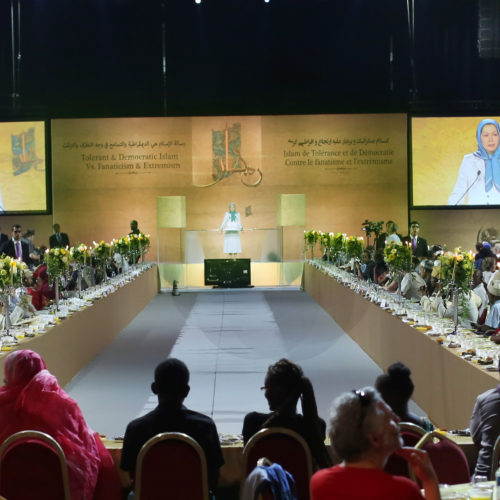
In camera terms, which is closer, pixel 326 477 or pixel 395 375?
pixel 326 477

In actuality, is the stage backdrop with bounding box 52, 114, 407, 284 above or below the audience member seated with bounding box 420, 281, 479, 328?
above

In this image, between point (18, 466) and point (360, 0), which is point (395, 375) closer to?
point (18, 466)

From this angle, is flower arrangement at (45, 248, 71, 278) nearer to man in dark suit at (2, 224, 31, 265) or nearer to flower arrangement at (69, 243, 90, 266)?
flower arrangement at (69, 243, 90, 266)

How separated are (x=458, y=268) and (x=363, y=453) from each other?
15.3ft

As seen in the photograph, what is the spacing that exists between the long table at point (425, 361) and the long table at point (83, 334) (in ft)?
9.45

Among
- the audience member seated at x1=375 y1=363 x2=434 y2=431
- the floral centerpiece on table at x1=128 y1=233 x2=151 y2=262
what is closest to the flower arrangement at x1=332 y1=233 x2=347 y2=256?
the floral centerpiece on table at x1=128 y1=233 x2=151 y2=262

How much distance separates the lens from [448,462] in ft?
10.1

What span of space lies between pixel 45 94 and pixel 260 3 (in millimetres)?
5282

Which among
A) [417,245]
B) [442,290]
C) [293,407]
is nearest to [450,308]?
[442,290]

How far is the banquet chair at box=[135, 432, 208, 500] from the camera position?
303 cm

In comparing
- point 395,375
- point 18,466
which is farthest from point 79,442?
point 395,375

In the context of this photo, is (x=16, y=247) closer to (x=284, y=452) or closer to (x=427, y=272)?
(x=427, y=272)

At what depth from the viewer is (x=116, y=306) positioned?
10.9 m

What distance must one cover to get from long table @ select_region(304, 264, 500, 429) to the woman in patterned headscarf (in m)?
9.75
